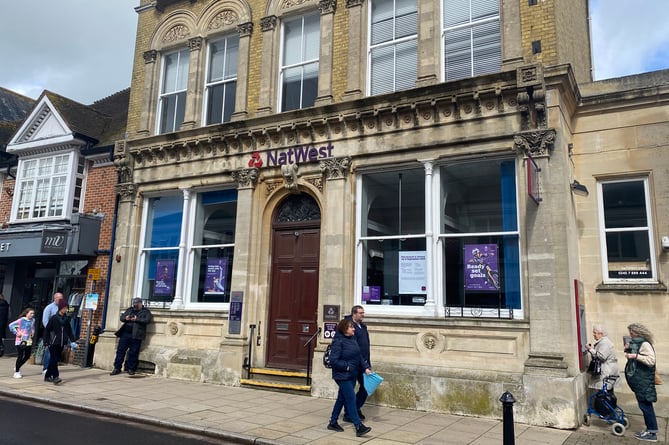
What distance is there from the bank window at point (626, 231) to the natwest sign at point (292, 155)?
5797mm

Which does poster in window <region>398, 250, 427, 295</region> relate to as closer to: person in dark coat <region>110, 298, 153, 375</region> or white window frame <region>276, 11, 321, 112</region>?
white window frame <region>276, 11, 321, 112</region>

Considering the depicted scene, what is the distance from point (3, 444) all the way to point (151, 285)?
7513 mm

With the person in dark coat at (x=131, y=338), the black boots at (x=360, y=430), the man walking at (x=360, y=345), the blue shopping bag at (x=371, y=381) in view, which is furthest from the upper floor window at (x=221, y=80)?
the black boots at (x=360, y=430)

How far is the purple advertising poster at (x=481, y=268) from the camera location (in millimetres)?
9406

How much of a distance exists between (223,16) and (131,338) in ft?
29.0

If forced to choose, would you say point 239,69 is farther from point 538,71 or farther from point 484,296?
point 484,296

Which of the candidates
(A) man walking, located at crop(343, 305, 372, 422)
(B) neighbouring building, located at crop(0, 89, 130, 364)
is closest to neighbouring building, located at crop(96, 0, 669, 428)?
(B) neighbouring building, located at crop(0, 89, 130, 364)

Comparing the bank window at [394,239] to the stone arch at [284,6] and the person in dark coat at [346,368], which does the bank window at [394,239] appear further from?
the stone arch at [284,6]

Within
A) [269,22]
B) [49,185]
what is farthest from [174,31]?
[49,185]

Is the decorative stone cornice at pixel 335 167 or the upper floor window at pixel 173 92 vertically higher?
the upper floor window at pixel 173 92

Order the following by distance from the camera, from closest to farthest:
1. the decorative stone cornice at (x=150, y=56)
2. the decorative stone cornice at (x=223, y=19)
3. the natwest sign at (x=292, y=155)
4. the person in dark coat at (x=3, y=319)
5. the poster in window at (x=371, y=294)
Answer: the poster in window at (x=371, y=294) < the natwest sign at (x=292, y=155) < the decorative stone cornice at (x=223, y=19) < the decorative stone cornice at (x=150, y=56) < the person in dark coat at (x=3, y=319)

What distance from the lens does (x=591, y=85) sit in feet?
34.9

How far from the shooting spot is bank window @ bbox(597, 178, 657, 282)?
9680 millimetres

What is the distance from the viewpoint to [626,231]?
9.91 metres
